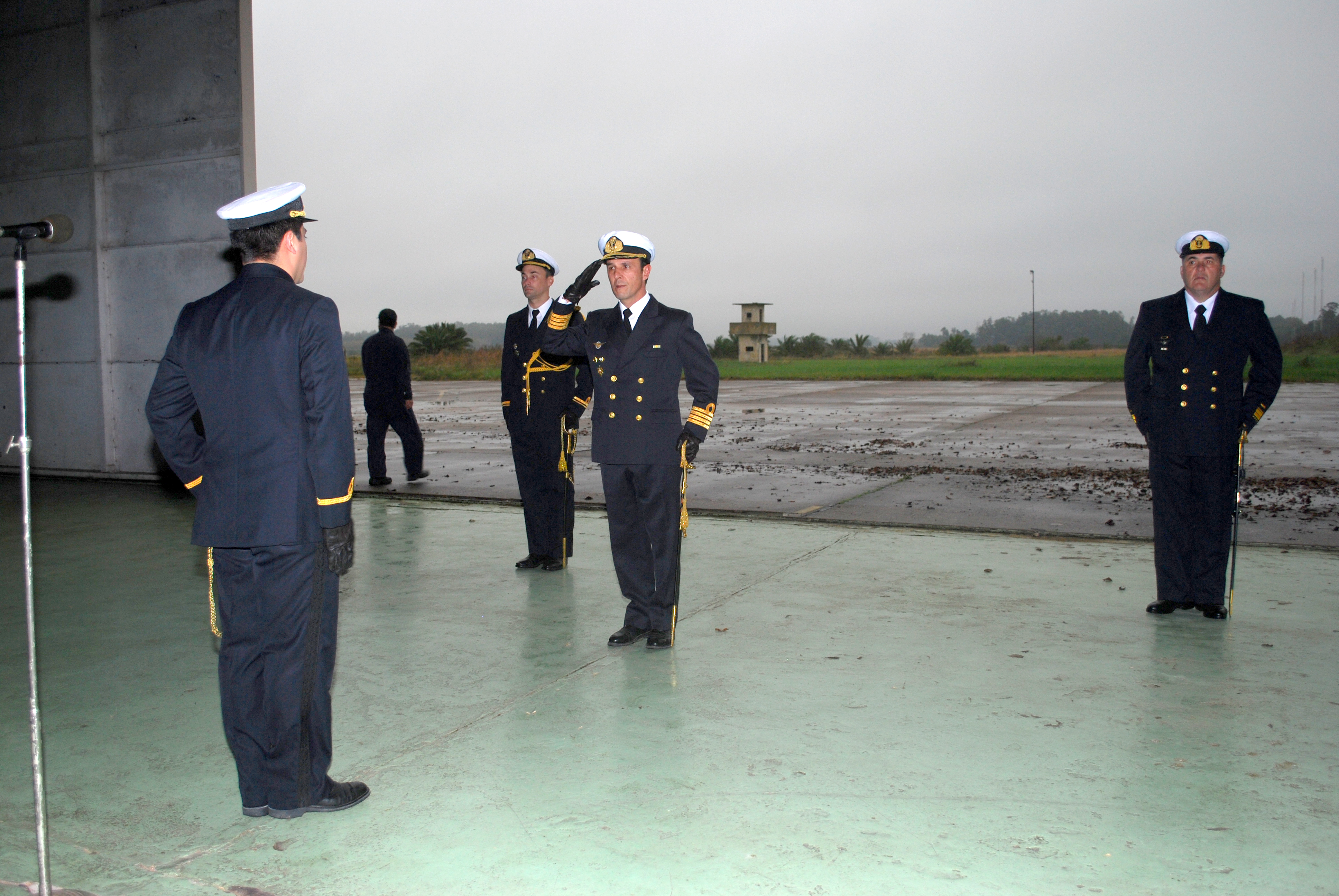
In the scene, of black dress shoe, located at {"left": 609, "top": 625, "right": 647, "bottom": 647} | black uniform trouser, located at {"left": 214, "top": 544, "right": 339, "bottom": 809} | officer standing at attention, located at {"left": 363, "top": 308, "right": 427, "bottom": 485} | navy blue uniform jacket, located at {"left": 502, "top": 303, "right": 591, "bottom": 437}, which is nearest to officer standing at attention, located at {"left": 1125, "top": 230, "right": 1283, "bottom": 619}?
black dress shoe, located at {"left": 609, "top": 625, "right": 647, "bottom": 647}

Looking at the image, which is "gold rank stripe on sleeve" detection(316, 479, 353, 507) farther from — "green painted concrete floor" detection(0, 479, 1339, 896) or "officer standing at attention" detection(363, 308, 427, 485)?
"officer standing at attention" detection(363, 308, 427, 485)

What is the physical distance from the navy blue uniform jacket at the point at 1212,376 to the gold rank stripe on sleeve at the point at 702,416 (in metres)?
2.08

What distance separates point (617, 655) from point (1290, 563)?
4410mm

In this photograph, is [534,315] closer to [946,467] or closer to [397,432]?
[397,432]

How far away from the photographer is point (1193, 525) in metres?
5.18

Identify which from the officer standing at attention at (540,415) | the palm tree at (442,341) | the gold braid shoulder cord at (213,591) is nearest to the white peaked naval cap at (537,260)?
the officer standing at attention at (540,415)

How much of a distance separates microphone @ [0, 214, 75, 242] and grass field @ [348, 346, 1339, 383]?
31.5 metres

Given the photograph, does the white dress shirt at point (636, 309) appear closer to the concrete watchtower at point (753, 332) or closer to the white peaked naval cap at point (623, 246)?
the white peaked naval cap at point (623, 246)

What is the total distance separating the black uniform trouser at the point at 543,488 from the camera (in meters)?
6.33

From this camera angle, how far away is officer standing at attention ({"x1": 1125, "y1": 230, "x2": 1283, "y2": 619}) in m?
5.07

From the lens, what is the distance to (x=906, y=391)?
30.5 m

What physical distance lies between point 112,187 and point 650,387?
27.7 ft

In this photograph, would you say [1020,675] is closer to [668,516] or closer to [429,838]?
[668,516]

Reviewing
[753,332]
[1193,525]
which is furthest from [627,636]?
[753,332]
